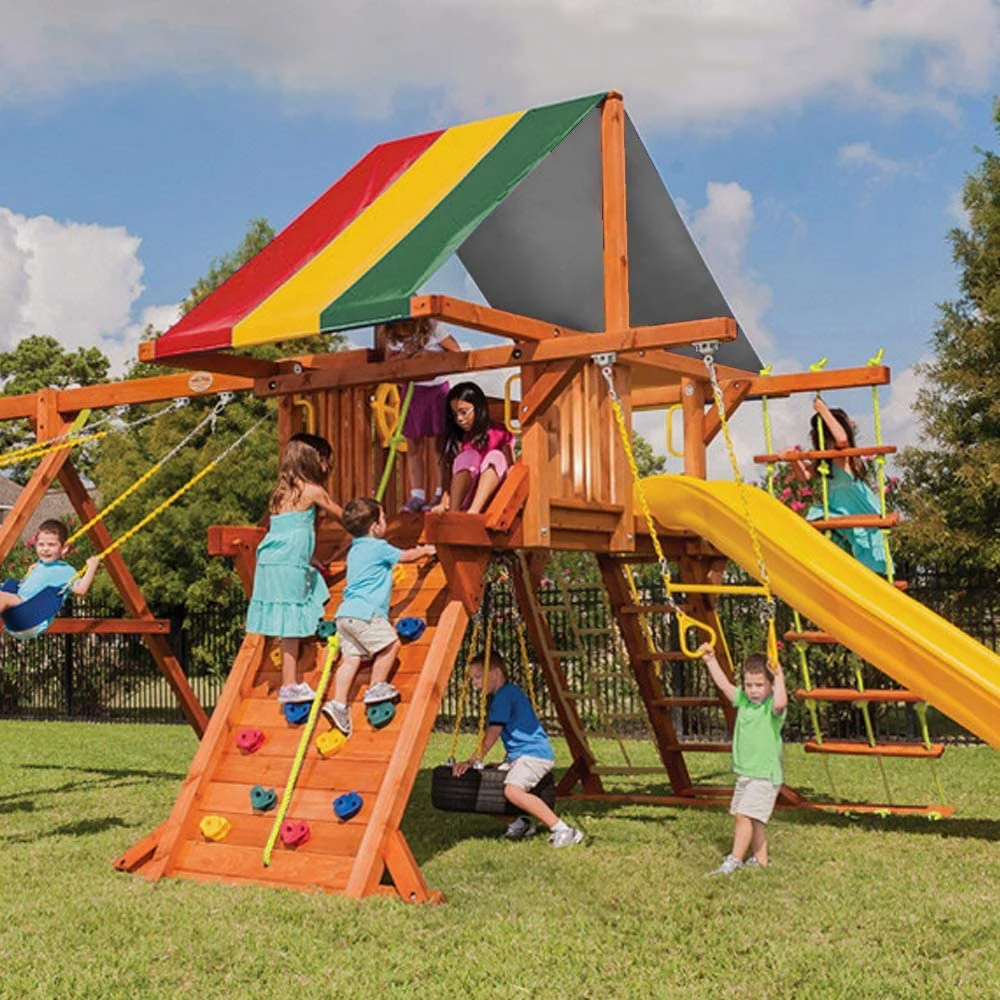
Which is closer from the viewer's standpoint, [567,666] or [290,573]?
[290,573]

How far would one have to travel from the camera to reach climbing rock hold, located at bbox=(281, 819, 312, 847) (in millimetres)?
7094

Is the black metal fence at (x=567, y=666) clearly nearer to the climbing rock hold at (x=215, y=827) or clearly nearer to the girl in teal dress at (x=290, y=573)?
the girl in teal dress at (x=290, y=573)

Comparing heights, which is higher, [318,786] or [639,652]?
[639,652]

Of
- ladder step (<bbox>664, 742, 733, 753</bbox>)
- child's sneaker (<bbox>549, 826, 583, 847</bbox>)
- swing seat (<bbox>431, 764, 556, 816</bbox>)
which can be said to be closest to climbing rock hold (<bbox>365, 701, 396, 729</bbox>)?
swing seat (<bbox>431, 764, 556, 816</bbox>)

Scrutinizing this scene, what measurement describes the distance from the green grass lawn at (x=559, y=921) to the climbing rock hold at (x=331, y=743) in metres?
0.85

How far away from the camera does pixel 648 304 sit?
10969mm

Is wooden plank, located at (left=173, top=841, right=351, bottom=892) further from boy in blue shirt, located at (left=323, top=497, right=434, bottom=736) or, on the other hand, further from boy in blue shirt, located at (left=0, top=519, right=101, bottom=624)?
boy in blue shirt, located at (left=0, top=519, right=101, bottom=624)

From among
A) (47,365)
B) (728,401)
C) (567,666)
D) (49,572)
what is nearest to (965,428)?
(567,666)

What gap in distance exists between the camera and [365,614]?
7.79 meters

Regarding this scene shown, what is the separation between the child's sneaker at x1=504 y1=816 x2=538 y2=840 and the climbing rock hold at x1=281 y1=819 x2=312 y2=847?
1.97m

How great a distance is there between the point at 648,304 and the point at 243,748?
16.8ft

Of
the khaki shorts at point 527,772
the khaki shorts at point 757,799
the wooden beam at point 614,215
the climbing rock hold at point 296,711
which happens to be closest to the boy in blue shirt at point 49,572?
the climbing rock hold at point 296,711

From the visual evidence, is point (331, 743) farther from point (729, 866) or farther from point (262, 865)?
point (729, 866)

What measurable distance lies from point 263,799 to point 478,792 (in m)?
1.53
